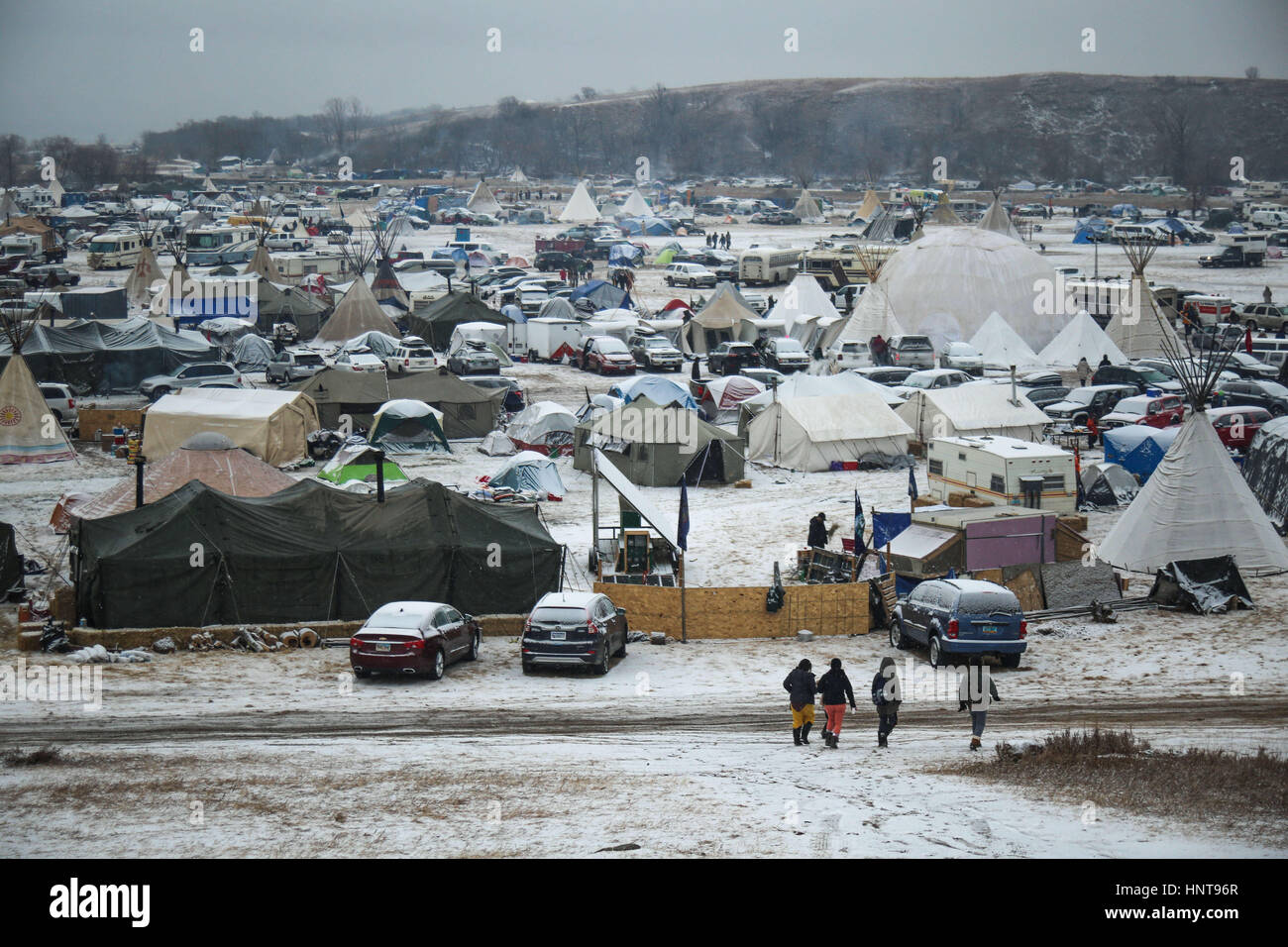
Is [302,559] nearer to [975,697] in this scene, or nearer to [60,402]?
[975,697]

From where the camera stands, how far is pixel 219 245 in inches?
3091

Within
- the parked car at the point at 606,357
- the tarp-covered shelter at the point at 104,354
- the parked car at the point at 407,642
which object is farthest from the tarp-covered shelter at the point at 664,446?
the tarp-covered shelter at the point at 104,354

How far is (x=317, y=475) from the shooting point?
98.6ft

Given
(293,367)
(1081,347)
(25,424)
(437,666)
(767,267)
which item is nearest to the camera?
(437,666)

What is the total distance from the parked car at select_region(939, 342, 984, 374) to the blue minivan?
79.2ft

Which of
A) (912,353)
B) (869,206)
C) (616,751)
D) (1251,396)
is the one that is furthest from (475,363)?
(869,206)

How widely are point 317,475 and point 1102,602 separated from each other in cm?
1596

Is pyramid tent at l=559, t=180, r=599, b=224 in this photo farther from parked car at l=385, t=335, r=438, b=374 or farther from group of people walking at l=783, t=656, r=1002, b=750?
group of people walking at l=783, t=656, r=1002, b=750

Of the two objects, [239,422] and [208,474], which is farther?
[239,422]

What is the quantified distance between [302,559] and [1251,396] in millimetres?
25314

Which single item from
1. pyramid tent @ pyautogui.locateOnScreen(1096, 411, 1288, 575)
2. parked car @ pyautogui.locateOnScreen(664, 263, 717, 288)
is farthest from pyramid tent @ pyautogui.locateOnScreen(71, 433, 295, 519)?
parked car @ pyautogui.locateOnScreen(664, 263, 717, 288)

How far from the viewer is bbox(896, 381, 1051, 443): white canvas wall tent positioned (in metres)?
32.7

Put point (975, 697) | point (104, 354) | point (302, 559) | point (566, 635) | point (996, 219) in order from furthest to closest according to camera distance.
Answer: point (996, 219)
point (104, 354)
point (302, 559)
point (566, 635)
point (975, 697)

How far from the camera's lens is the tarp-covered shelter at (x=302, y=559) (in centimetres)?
2017
